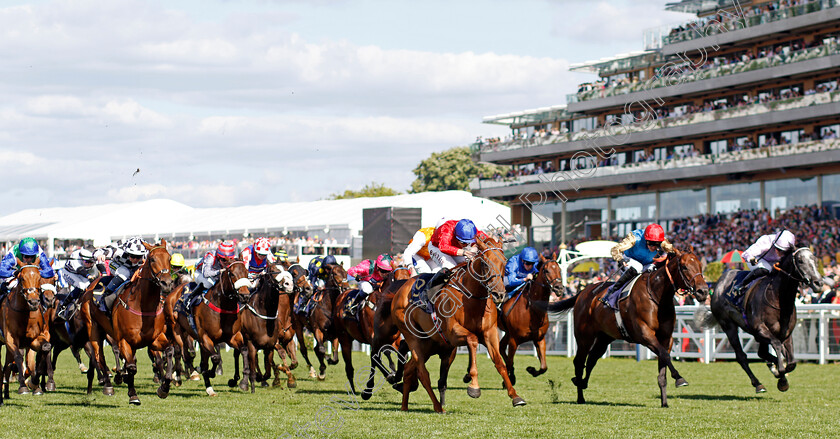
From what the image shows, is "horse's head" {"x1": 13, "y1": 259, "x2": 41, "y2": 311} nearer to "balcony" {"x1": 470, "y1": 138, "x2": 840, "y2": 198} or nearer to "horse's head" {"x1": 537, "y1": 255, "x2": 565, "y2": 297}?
"horse's head" {"x1": 537, "y1": 255, "x2": 565, "y2": 297}

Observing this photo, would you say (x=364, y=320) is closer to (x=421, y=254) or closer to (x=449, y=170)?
(x=421, y=254)

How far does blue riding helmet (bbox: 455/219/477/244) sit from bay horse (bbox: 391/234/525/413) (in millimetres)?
94

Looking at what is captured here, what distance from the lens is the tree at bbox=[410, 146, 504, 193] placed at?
77938 mm

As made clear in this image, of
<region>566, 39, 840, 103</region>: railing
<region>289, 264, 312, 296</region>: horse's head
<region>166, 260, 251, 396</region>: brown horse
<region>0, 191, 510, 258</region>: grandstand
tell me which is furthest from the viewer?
<region>0, 191, 510, 258</region>: grandstand

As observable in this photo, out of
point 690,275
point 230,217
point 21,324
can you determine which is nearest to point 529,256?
point 690,275

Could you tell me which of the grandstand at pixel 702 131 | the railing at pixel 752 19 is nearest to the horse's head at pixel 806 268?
the grandstand at pixel 702 131

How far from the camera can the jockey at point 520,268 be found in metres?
15.3

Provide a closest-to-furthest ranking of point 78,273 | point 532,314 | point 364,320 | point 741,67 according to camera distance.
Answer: point 532,314, point 78,273, point 364,320, point 741,67

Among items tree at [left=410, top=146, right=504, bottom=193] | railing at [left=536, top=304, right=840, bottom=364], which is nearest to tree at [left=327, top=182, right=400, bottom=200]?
tree at [left=410, top=146, right=504, bottom=193]

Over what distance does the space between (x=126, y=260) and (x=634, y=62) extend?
131 ft

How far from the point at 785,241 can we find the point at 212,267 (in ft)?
24.4

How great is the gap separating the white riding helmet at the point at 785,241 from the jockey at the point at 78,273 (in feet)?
29.4

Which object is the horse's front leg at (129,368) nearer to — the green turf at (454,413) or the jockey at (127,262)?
the green turf at (454,413)

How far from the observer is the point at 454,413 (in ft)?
34.7
